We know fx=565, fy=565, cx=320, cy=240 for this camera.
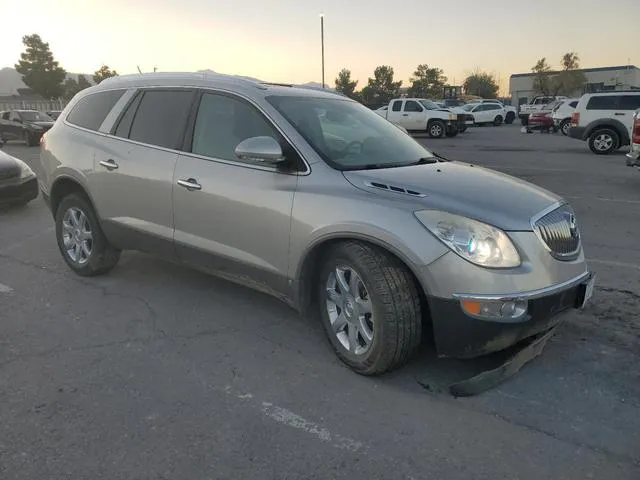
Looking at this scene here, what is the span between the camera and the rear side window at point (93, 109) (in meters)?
5.07

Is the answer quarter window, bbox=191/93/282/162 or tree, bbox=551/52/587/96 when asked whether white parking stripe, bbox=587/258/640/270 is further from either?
tree, bbox=551/52/587/96

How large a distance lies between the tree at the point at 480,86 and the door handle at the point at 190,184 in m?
98.2

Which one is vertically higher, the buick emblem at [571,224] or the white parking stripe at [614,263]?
the buick emblem at [571,224]

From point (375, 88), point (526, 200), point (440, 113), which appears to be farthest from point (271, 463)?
point (375, 88)

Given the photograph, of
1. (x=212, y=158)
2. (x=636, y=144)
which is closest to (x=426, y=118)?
Answer: (x=636, y=144)

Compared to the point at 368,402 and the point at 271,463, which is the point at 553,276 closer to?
the point at 368,402

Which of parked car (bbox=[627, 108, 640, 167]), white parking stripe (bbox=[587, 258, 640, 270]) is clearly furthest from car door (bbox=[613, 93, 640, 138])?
white parking stripe (bbox=[587, 258, 640, 270])

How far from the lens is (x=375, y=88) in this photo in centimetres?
7012

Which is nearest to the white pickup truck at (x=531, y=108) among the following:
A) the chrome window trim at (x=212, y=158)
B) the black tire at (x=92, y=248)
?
the chrome window trim at (x=212, y=158)

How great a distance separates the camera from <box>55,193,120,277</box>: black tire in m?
5.09

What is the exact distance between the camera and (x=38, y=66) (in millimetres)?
51719

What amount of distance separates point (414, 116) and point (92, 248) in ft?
75.3

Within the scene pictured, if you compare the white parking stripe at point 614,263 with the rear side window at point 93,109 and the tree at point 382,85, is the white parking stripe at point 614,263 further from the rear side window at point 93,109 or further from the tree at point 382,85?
the tree at point 382,85

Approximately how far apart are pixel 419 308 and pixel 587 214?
5968mm
